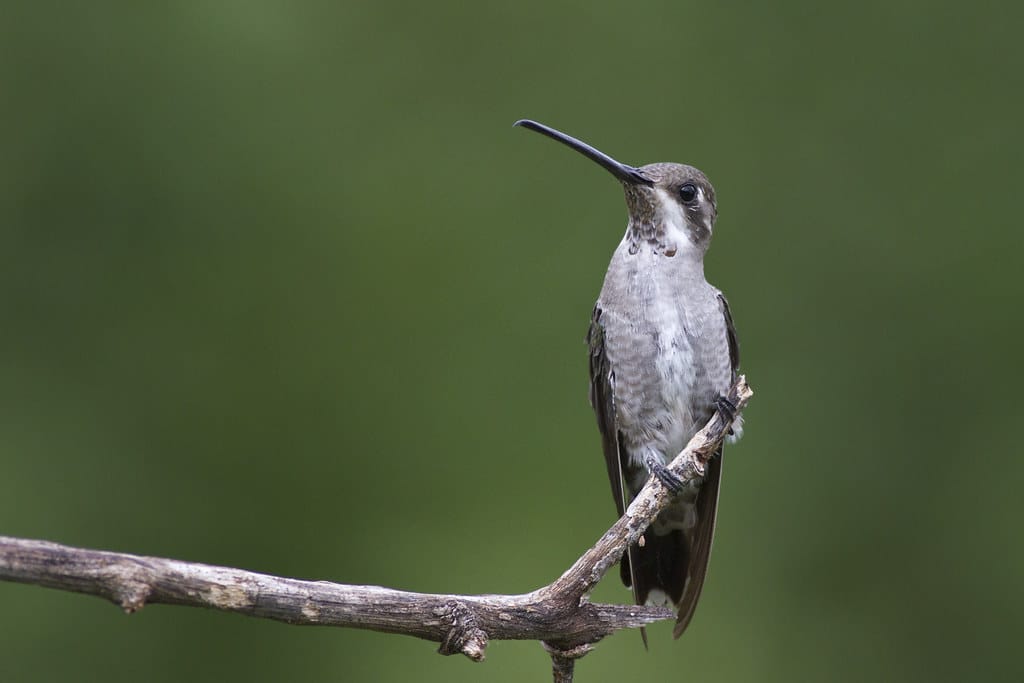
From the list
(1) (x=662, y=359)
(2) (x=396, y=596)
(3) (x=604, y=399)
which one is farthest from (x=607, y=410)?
(2) (x=396, y=596)

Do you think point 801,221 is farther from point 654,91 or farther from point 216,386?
point 216,386

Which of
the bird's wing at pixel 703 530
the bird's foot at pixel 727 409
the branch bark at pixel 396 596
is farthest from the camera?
the bird's wing at pixel 703 530

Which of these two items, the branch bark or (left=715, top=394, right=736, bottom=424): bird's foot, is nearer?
the branch bark

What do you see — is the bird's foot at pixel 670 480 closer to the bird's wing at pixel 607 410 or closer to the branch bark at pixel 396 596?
the branch bark at pixel 396 596

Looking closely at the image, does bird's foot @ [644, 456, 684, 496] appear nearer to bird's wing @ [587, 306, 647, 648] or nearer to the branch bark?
the branch bark

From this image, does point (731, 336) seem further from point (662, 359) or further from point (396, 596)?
point (396, 596)

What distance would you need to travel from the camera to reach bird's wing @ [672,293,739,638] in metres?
3.27

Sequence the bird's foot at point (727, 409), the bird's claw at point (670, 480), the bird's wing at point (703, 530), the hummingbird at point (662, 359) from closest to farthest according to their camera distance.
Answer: the bird's claw at point (670, 480) < the bird's foot at point (727, 409) < the hummingbird at point (662, 359) < the bird's wing at point (703, 530)

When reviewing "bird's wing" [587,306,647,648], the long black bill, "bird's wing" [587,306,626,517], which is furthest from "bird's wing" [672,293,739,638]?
the long black bill

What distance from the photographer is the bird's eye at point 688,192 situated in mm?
3273

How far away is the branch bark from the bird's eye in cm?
71

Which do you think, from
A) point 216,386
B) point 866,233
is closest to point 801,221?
point 866,233

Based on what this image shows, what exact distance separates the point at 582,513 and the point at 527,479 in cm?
26

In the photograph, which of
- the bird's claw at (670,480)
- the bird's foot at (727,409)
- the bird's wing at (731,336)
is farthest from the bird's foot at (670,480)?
the bird's wing at (731,336)
